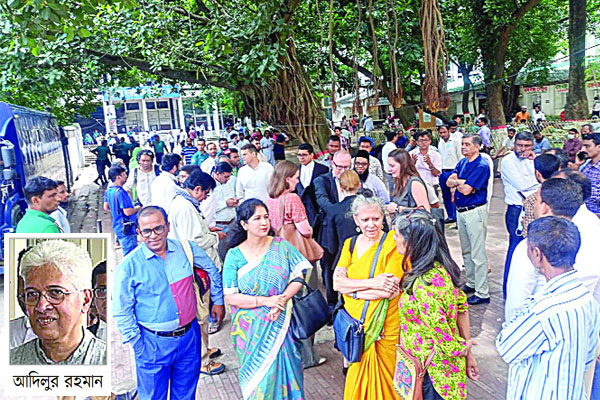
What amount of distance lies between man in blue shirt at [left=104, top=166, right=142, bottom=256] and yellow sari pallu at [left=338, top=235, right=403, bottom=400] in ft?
13.6

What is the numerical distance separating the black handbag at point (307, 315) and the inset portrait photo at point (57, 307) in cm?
111

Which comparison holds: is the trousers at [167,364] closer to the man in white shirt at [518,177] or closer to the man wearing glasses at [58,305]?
the man wearing glasses at [58,305]

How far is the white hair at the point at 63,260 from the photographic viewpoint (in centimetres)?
268

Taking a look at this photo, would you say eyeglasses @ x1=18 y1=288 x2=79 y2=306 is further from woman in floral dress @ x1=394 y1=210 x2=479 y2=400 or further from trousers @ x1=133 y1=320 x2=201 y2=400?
woman in floral dress @ x1=394 y1=210 x2=479 y2=400

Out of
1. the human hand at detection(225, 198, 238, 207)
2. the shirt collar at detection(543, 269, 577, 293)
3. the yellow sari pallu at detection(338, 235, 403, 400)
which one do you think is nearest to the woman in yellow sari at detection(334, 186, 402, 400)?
the yellow sari pallu at detection(338, 235, 403, 400)

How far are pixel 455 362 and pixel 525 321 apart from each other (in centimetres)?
59

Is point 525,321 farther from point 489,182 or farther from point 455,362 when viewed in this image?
point 489,182

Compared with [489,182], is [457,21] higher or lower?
higher

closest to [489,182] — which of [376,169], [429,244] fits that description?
[376,169]

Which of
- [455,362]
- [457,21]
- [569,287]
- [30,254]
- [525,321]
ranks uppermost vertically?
[457,21]

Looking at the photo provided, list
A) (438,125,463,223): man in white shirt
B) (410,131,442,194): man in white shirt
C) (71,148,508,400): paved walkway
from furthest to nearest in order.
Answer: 1. (438,125,463,223): man in white shirt
2. (410,131,442,194): man in white shirt
3. (71,148,508,400): paved walkway

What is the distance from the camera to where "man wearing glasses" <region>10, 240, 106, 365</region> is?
2639 mm

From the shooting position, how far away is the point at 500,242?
7734 millimetres

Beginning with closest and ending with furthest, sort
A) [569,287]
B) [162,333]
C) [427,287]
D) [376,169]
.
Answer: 1. [569,287]
2. [427,287]
3. [162,333]
4. [376,169]
